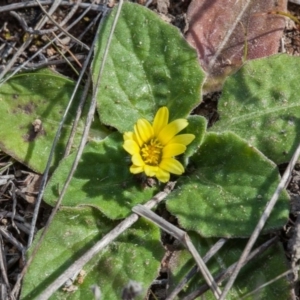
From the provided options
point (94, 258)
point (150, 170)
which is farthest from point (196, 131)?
point (94, 258)

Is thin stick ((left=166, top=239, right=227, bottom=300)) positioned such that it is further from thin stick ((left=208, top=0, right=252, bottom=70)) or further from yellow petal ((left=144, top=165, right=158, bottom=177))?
thin stick ((left=208, top=0, right=252, bottom=70))

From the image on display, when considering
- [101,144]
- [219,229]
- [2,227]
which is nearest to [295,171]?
[219,229]

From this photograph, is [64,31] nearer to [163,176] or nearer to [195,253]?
[163,176]

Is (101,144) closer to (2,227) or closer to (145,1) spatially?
(2,227)

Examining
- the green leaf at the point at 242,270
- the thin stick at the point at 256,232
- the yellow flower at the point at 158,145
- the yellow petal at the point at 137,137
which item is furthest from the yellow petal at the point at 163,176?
the thin stick at the point at 256,232

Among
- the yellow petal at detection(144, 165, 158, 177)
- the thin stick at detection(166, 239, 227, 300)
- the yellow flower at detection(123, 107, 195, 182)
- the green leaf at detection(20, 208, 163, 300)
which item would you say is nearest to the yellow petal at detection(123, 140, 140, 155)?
the yellow flower at detection(123, 107, 195, 182)

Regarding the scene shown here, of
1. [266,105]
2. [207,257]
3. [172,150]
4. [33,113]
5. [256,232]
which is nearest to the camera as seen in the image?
[256,232]
